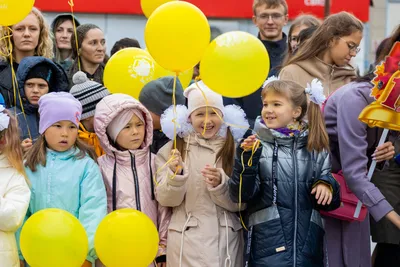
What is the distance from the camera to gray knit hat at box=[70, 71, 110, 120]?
5492 millimetres

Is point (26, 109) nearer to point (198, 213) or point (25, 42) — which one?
point (25, 42)

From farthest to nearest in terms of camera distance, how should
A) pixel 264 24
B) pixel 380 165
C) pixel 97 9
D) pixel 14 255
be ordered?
pixel 97 9 < pixel 264 24 < pixel 380 165 < pixel 14 255

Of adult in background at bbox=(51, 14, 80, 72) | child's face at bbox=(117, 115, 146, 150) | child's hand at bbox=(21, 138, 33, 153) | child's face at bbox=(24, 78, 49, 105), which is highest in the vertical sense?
adult in background at bbox=(51, 14, 80, 72)

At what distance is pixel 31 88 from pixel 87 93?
36 cm

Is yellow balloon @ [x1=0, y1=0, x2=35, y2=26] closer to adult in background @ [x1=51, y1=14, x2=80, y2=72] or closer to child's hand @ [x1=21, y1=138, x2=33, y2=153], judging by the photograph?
child's hand @ [x1=21, y1=138, x2=33, y2=153]

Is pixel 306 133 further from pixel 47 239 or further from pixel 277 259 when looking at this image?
pixel 47 239

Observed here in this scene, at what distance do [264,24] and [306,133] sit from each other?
2.14 m

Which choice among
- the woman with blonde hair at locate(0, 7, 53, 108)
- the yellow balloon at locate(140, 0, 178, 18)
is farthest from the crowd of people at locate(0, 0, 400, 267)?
the yellow balloon at locate(140, 0, 178, 18)

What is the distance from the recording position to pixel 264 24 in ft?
22.4

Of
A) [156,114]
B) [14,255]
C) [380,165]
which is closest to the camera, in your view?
[14,255]

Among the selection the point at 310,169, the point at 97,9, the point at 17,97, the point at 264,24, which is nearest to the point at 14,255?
the point at 17,97

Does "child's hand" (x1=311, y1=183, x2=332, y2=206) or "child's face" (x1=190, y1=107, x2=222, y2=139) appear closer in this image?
"child's hand" (x1=311, y1=183, x2=332, y2=206)

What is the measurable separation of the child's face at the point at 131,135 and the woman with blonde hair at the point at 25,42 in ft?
3.79

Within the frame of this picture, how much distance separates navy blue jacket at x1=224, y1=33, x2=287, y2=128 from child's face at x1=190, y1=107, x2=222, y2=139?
2.75ft
